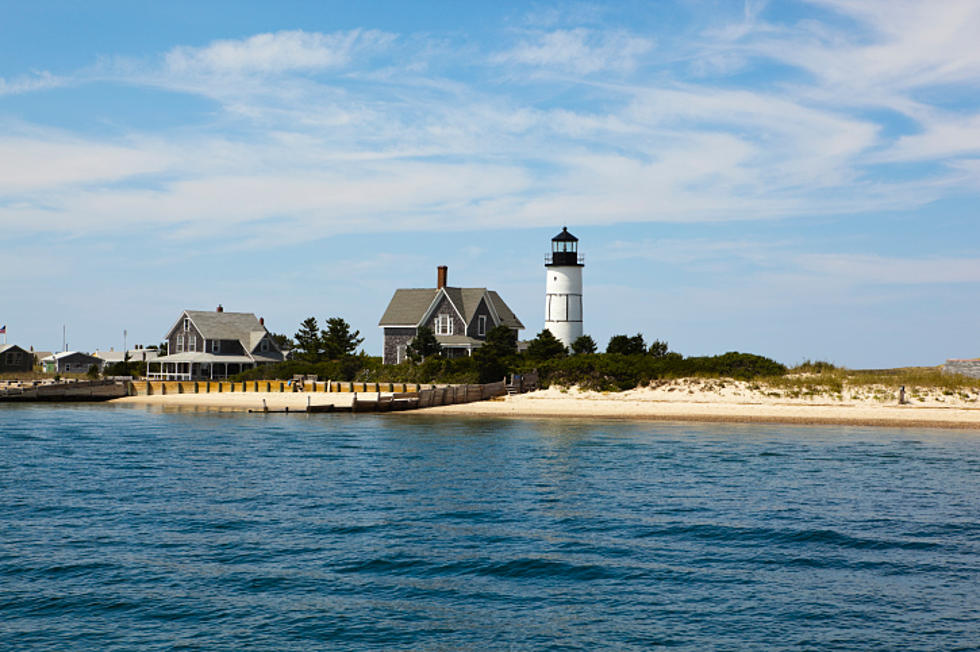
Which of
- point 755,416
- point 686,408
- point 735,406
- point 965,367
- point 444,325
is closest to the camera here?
point 755,416

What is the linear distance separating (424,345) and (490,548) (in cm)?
5143

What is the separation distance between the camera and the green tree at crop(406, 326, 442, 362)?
70562 millimetres

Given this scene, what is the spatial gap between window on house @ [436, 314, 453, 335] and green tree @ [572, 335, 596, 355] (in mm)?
11335

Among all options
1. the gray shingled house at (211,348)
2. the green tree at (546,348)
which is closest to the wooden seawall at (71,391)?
the gray shingled house at (211,348)

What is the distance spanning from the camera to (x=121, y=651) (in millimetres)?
13086

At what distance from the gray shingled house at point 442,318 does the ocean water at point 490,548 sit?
36.6m

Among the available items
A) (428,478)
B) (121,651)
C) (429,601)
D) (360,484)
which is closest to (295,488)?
(360,484)

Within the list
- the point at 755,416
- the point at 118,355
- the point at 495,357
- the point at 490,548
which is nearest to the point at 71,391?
the point at 495,357

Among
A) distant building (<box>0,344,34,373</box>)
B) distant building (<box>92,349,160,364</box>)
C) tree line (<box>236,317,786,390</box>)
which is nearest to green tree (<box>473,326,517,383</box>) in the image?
tree line (<box>236,317,786,390</box>)

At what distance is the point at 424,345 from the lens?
70.6 metres

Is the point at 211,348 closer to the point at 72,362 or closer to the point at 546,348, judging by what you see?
the point at 546,348

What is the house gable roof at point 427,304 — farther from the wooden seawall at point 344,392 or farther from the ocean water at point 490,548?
the ocean water at point 490,548

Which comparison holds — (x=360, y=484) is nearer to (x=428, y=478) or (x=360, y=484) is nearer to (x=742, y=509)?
(x=428, y=478)

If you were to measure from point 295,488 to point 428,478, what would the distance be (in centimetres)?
436
